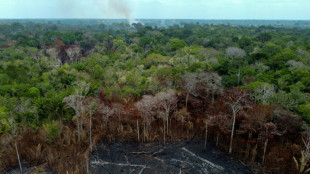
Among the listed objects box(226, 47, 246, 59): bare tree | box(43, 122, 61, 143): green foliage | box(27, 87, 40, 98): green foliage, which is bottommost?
box(43, 122, 61, 143): green foliage

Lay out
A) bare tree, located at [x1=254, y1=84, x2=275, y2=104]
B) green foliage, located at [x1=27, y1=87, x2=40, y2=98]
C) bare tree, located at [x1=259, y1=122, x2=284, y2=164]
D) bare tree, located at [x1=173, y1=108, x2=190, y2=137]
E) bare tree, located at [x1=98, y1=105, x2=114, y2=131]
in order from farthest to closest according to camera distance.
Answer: green foliage, located at [x1=27, y1=87, x2=40, y2=98], bare tree, located at [x1=173, y1=108, x2=190, y2=137], bare tree, located at [x1=254, y1=84, x2=275, y2=104], bare tree, located at [x1=98, y1=105, x2=114, y2=131], bare tree, located at [x1=259, y1=122, x2=284, y2=164]

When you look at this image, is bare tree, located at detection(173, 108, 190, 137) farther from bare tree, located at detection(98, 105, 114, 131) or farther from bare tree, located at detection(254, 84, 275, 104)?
bare tree, located at detection(254, 84, 275, 104)

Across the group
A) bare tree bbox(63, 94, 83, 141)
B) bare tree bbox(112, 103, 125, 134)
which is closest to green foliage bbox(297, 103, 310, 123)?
bare tree bbox(112, 103, 125, 134)

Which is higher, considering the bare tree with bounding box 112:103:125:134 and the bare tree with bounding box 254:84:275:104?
the bare tree with bounding box 254:84:275:104

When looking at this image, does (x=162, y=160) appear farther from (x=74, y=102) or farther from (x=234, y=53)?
(x=234, y=53)

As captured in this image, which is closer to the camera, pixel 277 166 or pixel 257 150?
pixel 277 166

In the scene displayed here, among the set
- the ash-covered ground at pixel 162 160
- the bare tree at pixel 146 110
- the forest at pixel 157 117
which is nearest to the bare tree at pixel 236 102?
the forest at pixel 157 117

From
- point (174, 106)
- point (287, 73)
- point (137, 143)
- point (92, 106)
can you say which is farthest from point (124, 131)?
point (287, 73)

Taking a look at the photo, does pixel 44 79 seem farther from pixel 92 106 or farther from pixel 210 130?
pixel 210 130
